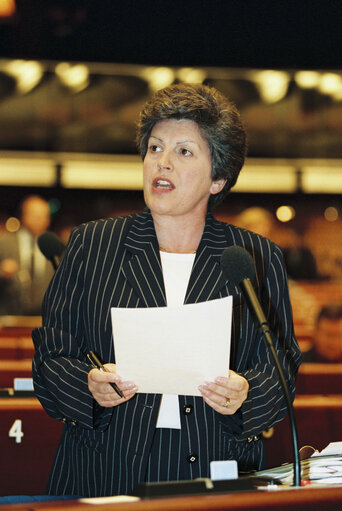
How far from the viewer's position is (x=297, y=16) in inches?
233

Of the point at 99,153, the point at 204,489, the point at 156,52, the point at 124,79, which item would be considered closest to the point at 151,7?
the point at 156,52

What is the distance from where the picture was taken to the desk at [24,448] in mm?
2525

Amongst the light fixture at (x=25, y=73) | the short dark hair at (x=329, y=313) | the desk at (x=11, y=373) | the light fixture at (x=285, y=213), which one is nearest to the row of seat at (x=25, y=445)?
the desk at (x=11, y=373)

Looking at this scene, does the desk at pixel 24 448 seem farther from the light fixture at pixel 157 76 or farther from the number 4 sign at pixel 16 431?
the light fixture at pixel 157 76

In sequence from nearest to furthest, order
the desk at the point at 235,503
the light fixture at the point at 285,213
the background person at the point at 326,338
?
the desk at the point at 235,503
the background person at the point at 326,338
the light fixture at the point at 285,213

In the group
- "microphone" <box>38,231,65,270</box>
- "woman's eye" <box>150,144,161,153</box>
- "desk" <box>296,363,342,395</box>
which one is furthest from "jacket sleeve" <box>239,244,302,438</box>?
"desk" <box>296,363,342,395</box>

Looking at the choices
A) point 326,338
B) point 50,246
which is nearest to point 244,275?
point 50,246

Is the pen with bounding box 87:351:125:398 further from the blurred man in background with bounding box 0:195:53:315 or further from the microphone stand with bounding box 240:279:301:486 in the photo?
the blurred man in background with bounding box 0:195:53:315

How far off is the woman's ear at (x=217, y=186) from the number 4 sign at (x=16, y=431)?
1158 mm

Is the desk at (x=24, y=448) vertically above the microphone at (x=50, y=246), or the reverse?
the microphone at (x=50, y=246)

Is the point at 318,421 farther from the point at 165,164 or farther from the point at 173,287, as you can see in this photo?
the point at 165,164

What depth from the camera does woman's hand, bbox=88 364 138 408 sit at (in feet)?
4.77

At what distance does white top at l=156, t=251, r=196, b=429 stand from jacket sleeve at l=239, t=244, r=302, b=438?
0.46 ft

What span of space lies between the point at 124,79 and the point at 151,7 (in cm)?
170
